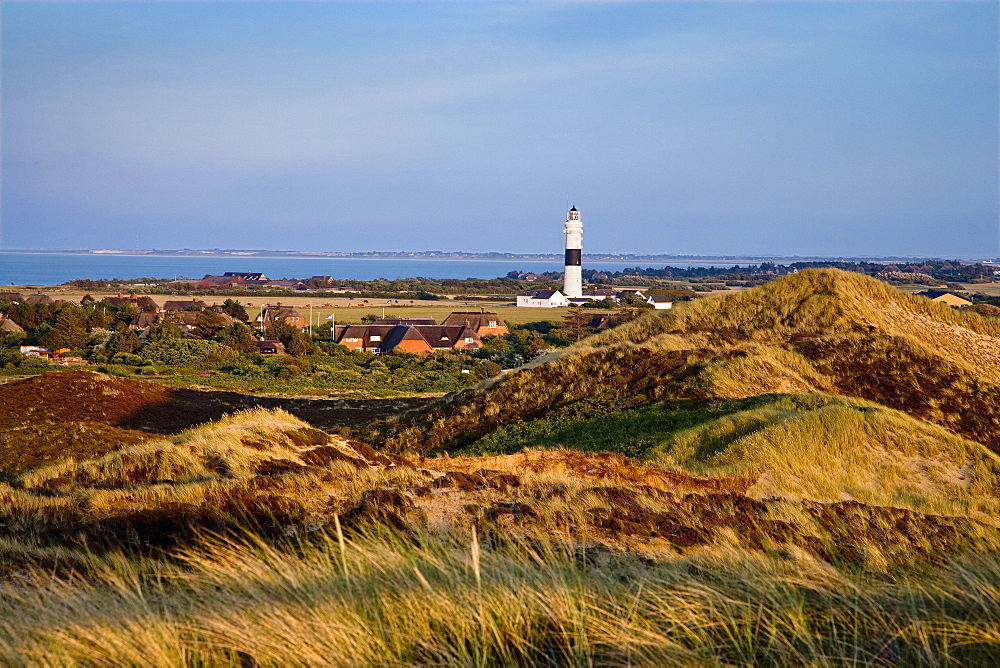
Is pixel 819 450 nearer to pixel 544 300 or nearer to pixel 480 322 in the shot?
pixel 480 322

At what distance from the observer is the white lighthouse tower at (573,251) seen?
10781 cm

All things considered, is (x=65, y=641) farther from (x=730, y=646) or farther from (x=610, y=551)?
(x=610, y=551)

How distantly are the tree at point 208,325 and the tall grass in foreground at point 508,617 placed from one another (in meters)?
61.2

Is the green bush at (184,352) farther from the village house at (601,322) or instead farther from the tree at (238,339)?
the village house at (601,322)

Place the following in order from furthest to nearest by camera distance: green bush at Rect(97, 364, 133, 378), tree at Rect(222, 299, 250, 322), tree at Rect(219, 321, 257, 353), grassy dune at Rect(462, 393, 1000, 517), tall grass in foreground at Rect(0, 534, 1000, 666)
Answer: tree at Rect(222, 299, 250, 322) → tree at Rect(219, 321, 257, 353) → green bush at Rect(97, 364, 133, 378) → grassy dune at Rect(462, 393, 1000, 517) → tall grass in foreground at Rect(0, 534, 1000, 666)

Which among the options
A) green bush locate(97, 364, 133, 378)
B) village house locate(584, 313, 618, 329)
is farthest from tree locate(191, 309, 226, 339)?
village house locate(584, 313, 618, 329)

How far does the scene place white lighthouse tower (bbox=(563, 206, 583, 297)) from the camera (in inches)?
4245

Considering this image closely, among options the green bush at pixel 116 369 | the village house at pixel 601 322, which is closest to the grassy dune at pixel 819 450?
the green bush at pixel 116 369

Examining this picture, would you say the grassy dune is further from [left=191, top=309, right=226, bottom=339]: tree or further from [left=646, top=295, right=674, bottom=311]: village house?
[left=646, top=295, right=674, bottom=311]: village house

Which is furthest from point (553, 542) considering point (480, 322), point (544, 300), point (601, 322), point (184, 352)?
point (544, 300)

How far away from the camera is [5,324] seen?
6475 centimetres

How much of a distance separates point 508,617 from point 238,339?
2339 inches

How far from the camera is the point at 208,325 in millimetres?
64688

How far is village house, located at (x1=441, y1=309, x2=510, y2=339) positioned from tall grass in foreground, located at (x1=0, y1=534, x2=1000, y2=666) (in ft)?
227
